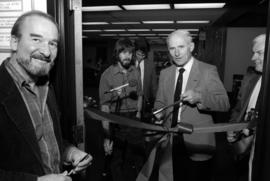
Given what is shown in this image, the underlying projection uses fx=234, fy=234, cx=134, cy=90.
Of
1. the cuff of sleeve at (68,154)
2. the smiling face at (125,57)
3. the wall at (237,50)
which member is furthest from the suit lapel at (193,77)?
the wall at (237,50)

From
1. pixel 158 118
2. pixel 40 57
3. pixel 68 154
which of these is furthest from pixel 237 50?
pixel 40 57

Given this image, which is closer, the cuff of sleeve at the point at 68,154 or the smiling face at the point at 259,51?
the cuff of sleeve at the point at 68,154

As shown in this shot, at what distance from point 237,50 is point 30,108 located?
786 centimetres

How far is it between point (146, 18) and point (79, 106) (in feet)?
21.6

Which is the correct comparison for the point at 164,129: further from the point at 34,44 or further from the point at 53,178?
the point at 34,44

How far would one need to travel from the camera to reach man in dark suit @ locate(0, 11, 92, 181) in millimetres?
905

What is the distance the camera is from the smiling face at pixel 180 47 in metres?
1.93

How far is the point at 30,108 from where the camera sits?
3.39 ft

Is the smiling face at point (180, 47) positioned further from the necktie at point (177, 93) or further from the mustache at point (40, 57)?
the mustache at point (40, 57)

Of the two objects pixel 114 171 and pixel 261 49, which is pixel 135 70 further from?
pixel 261 49

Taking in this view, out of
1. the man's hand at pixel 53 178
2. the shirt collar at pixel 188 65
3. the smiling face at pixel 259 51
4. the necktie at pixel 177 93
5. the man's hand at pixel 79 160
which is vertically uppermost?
the smiling face at pixel 259 51

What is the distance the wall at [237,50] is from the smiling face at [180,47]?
252 inches

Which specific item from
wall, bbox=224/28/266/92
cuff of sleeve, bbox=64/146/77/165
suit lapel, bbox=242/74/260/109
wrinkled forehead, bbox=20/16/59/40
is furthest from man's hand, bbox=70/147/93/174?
wall, bbox=224/28/266/92

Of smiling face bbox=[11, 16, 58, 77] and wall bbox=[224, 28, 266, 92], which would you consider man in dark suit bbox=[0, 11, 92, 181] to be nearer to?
smiling face bbox=[11, 16, 58, 77]
